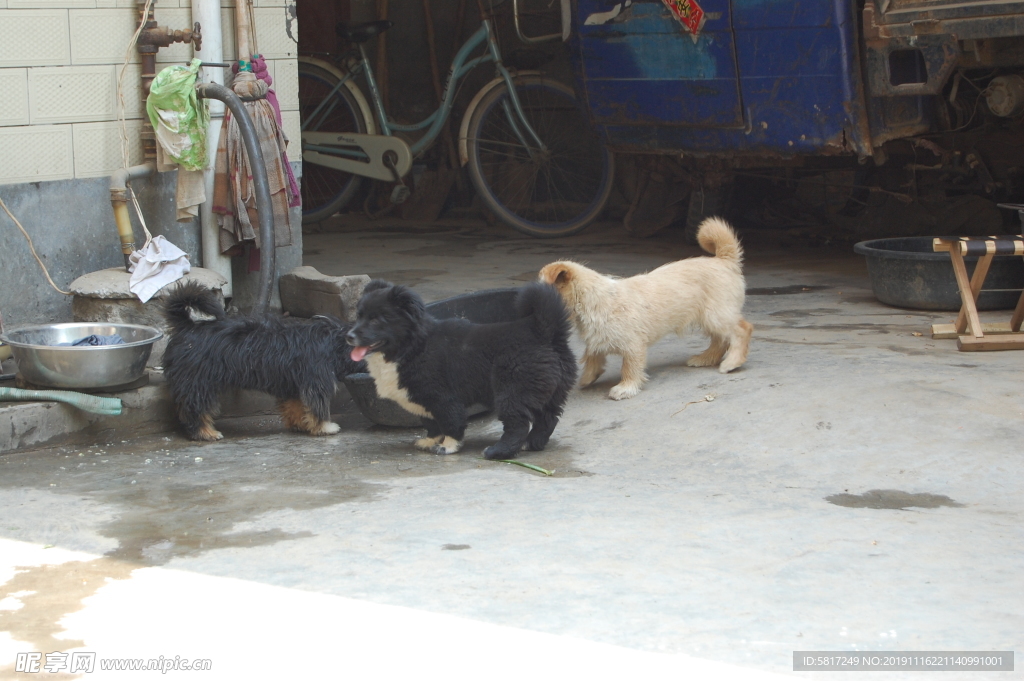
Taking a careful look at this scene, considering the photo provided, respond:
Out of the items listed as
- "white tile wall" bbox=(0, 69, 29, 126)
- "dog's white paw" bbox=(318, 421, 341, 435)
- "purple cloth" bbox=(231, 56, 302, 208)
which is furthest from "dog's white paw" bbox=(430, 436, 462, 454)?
"white tile wall" bbox=(0, 69, 29, 126)

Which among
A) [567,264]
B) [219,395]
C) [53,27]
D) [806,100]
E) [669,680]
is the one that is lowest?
[669,680]

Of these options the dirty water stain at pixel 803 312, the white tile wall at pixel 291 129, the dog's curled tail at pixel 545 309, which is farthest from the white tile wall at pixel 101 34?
the dirty water stain at pixel 803 312

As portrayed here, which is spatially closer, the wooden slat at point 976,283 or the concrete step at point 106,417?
the concrete step at point 106,417

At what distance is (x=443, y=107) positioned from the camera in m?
9.59

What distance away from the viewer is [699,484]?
3.87m

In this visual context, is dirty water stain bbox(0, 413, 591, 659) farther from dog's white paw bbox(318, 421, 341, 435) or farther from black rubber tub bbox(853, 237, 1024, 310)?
black rubber tub bbox(853, 237, 1024, 310)

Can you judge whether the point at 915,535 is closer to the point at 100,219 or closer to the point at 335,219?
the point at 100,219

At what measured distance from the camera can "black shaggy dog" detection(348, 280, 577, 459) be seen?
4.12 m

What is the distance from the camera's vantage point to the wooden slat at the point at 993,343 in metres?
5.00

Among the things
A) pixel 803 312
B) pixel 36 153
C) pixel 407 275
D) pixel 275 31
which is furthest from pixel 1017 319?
pixel 36 153

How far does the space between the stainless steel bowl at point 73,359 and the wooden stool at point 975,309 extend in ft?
13.0

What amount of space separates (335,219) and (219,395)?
5883 millimetres

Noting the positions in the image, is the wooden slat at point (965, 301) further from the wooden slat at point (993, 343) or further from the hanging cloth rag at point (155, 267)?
the hanging cloth rag at point (155, 267)

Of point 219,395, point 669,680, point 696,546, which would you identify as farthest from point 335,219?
point 669,680
